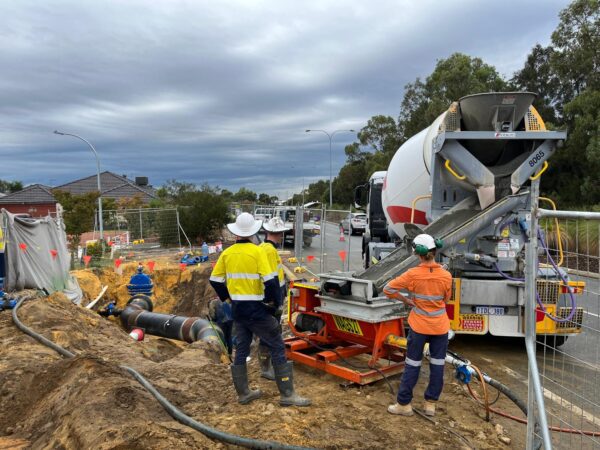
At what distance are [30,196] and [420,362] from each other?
229ft

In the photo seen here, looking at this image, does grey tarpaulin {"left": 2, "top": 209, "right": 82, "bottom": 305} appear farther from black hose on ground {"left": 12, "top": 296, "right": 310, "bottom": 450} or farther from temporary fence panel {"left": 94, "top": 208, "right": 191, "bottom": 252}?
temporary fence panel {"left": 94, "top": 208, "right": 191, "bottom": 252}

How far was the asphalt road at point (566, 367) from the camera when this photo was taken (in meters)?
4.10

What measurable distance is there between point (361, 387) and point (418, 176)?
182 inches

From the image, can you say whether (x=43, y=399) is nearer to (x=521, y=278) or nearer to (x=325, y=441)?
(x=325, y=441)

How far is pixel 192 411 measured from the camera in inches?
186

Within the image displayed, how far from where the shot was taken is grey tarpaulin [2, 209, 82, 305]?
11.0 meters

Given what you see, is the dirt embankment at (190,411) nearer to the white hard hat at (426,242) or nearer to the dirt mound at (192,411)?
the dirt mound at (192,411)

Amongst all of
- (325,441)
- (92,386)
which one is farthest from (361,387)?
(92,386)

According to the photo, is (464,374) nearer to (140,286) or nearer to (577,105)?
(140,286)

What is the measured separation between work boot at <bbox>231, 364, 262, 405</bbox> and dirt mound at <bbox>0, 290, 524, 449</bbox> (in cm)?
9

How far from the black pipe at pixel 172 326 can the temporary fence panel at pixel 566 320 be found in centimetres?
575

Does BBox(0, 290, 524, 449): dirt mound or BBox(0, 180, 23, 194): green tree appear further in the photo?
BBox(0, 180, 23, 194): green tree

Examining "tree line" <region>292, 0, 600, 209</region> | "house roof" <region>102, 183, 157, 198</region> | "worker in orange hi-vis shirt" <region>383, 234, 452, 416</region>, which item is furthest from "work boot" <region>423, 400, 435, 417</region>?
"house roof" <region>102, 183, 157, 198</region>

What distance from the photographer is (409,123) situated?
46.8 m
